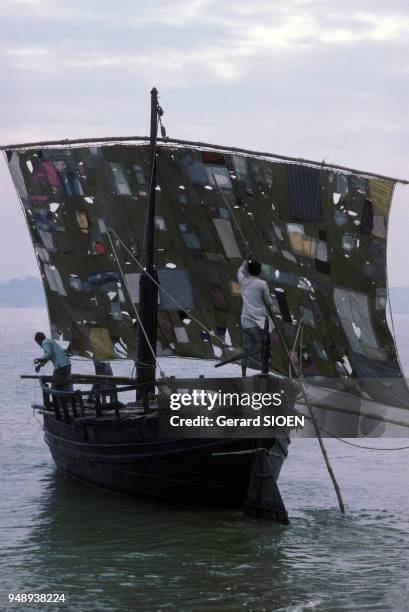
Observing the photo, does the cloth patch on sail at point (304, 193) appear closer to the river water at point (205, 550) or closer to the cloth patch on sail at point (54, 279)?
the river water at point (205, 550)

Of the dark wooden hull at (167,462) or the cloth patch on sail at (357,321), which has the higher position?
the cloth patch on sail at (357,321)

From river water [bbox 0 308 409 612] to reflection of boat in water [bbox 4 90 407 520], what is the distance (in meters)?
1.13

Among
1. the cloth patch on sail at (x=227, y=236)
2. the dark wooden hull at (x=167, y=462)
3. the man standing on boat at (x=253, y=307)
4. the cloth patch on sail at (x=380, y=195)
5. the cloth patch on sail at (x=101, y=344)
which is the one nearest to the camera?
the man standing on boat at (x=253, y=307)

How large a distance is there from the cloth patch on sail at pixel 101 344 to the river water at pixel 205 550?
3.05m

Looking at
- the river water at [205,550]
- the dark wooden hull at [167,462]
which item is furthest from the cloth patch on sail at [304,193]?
the river water at [205,550]

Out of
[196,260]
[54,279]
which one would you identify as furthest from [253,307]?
[54,279]

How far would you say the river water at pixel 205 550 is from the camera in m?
15.5

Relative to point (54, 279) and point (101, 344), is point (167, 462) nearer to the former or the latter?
point (101, 344)

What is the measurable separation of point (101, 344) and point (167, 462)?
22.4ft

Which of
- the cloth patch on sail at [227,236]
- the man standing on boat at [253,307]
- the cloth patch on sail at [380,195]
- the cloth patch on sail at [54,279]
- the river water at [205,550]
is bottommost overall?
the river water at [205,550]

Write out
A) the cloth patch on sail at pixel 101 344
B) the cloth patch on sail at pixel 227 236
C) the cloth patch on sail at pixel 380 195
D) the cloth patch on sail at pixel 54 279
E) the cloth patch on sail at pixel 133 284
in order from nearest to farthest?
the cloth patch on sail at pixel 380 195 → the cloth patch on sail at pixel 227 236 → the cloth patch on sail at pixel 133 284 → the cloth patch on sail at pixel 101 344 → the cloth patch on sail at pixel 54 279

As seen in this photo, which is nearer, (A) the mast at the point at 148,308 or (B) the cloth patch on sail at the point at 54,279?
(A) the mast at the point at 148,308

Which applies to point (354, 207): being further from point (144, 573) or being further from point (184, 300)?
point (144, 573)

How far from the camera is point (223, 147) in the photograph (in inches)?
943
